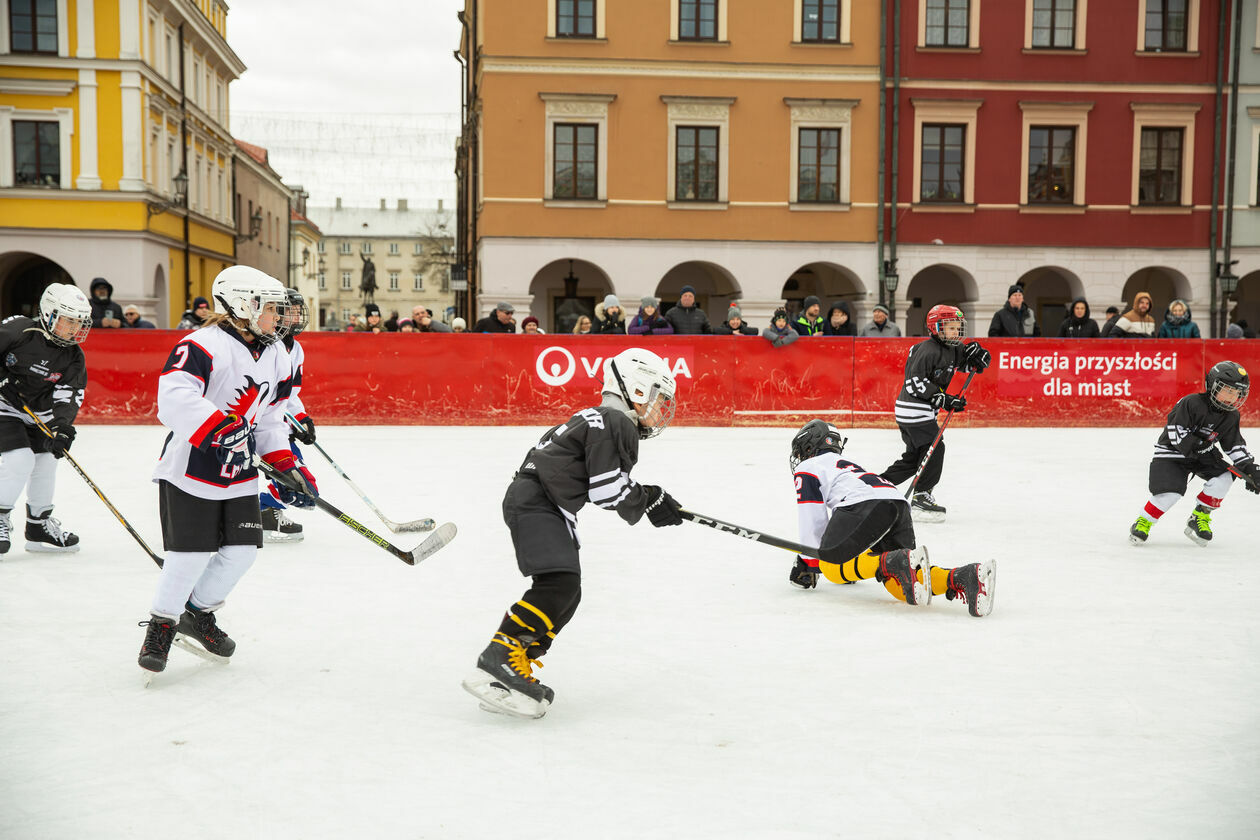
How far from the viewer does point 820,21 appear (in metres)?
25.4

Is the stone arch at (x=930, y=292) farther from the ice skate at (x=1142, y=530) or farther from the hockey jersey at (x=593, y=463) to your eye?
the hockey jersey at (x=593, y=463)

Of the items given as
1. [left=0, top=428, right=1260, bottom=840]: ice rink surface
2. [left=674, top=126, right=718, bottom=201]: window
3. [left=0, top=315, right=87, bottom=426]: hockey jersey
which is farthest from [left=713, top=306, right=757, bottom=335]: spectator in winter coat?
[left=0, top=315, right=87, bottom=426]: hockey jersey

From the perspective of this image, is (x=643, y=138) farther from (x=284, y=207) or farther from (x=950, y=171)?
(x=284, y=207)

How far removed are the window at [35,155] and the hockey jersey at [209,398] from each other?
90.6ft

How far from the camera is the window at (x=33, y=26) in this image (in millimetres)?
28250

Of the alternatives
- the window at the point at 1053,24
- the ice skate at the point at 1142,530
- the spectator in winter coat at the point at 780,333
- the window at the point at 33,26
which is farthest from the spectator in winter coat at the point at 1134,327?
the window at the point at 33,26

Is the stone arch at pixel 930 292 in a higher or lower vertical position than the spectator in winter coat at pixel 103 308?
higher

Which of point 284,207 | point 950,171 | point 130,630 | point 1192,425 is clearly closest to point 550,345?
point 1192,425

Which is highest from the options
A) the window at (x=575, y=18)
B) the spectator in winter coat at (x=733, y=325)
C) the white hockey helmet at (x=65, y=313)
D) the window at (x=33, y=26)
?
the window at (x=33, y=26)

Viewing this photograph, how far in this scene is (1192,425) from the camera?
7441mm

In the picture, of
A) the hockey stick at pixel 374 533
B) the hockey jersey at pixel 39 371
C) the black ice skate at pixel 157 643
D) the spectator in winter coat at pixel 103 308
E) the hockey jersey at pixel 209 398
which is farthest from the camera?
the spectator in winter coat at pixel 103 308

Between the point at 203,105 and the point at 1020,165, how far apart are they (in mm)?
25657

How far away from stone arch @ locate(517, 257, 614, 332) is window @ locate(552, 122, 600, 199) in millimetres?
2125

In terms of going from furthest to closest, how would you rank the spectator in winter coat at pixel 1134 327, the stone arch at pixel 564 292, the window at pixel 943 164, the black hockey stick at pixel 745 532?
the stone arch at pixel 564 292 < the window at pixel 943 164 < the spectator in winter coat at pixel 1134 327 < the black hockey stick at pixel 745 532
